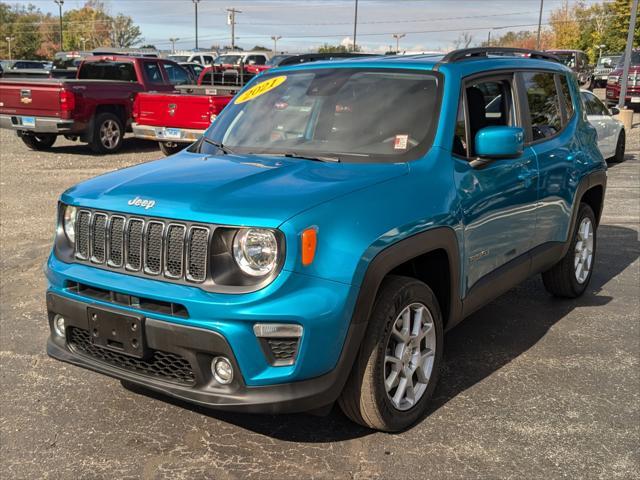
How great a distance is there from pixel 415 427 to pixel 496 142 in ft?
5.19

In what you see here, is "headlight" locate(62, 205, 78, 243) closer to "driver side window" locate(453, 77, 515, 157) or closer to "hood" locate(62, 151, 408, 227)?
"hood" locate(62, 151, 408, 227)

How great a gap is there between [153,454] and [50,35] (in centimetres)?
12802

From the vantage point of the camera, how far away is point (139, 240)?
3230 millimetres

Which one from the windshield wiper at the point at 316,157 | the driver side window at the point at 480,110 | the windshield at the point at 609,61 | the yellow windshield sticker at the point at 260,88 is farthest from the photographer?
the windshield at the point at 609,61

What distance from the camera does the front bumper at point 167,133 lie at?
1305cm

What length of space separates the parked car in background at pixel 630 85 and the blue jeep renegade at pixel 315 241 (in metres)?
22.9

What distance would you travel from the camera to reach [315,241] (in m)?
3.01

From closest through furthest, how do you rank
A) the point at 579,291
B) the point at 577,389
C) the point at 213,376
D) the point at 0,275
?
the point at 213,376 → the point at 577,389 → the point at 579,291 → the point at 0,275

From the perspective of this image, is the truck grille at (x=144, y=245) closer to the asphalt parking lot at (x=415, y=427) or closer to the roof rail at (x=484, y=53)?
the asphalt parking lot at (x=415, y=427)

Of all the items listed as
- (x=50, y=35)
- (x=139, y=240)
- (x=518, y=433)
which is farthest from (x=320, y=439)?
(x=50, y=35)

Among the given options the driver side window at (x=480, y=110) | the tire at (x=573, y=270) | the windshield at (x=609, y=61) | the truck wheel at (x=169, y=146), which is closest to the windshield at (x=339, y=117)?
the driver side window at (x=480, y=110)

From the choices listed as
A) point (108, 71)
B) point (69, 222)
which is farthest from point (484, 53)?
point (108, 71)

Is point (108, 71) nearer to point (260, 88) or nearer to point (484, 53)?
point (260, 88)

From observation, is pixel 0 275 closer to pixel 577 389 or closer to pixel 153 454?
A: pixel 153 454
